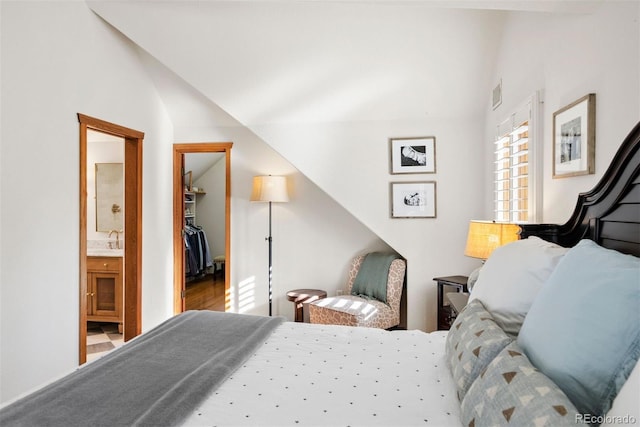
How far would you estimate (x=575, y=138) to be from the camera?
1895 mm

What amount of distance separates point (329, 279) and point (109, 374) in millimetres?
3084

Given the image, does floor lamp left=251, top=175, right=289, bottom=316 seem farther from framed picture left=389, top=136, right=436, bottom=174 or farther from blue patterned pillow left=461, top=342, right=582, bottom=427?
blue patterned pillow left=461, top=342, right=582, bottom=427

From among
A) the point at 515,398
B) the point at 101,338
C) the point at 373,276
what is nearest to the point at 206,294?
the point at 101,338

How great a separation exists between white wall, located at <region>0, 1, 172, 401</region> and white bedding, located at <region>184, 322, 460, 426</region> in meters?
1.67

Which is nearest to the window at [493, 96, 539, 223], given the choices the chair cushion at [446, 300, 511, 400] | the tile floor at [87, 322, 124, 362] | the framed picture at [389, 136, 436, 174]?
the framed picture at [389, 136, 436, 174]

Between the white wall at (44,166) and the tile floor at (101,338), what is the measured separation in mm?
793

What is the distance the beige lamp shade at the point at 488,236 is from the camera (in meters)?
2.19

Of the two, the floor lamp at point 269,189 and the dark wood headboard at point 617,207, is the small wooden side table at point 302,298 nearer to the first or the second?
the floor lamp at point 269,189

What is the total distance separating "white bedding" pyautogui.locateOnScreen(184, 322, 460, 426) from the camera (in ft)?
3.86

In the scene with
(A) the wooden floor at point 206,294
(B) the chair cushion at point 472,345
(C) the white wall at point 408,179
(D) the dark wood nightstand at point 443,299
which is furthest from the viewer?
(A) the wooden floor at point 206,294

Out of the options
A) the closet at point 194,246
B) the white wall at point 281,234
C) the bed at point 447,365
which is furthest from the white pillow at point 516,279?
the closet at point 194,246

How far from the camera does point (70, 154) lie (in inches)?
112

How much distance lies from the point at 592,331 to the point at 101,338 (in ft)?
14.0

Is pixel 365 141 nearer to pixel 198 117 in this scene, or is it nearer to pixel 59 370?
pixel 198 117
